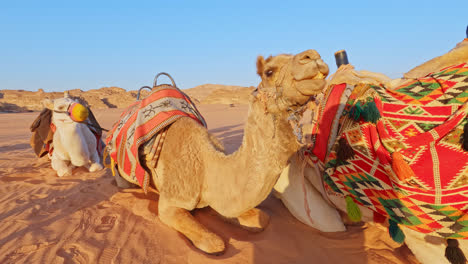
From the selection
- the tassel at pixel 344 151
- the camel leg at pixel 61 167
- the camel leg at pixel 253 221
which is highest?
the tassel at pixel 344 151

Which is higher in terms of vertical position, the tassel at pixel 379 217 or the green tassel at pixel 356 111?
the green tassel at pixel 356 111

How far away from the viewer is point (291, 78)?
1.41 meters

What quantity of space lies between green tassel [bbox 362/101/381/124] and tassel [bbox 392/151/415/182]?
0.29 metres

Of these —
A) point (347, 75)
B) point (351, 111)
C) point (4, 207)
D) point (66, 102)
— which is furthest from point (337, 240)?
point (66, 102)

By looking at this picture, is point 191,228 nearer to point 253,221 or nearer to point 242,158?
point 253,221

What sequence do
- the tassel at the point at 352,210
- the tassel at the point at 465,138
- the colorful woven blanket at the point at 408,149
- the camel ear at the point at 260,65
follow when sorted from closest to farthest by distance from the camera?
1. the camel ear at the point at 260,65
2. the tassel at the point at 465,138
3. the colorful woven blanket at the point at 408,149
4. the tassel at the point at 352,210

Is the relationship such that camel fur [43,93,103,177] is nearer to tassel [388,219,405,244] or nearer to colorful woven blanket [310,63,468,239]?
colorful woven blanket [310,63,468,239]

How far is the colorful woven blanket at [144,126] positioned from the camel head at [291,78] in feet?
5.01

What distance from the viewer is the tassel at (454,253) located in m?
2.12

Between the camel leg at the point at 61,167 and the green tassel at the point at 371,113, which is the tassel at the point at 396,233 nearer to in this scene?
the green tassel at the point at 371,113

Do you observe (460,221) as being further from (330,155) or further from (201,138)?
(201,138)

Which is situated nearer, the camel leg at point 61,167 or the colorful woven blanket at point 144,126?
the colorful woven blanket at point 144,126

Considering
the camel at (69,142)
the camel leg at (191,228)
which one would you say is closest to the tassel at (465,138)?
the camel leg at (191,228)

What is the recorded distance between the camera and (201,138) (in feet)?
8.63
